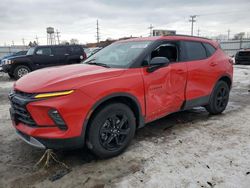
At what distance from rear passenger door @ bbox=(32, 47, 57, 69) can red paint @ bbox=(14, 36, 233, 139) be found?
9.36 m

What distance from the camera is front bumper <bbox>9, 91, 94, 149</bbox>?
2.76m

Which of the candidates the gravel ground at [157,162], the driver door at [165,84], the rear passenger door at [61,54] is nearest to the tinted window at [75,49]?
the rear passenger door at [61,54]

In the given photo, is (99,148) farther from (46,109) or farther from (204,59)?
(204,59)

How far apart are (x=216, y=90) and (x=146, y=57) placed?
7.20 feet

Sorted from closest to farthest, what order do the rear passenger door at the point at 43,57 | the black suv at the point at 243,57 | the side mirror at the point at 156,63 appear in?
the side mirror at the point at 156,63 < the rear passenger door at the point at 43,57 < the black suv at the point at 243,57

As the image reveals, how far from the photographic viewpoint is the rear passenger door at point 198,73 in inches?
174

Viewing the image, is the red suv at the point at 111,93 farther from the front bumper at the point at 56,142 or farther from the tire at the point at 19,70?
the tire at the point at 19,70

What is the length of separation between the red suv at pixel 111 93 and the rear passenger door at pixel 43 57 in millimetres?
8781

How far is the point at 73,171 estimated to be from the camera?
304cm

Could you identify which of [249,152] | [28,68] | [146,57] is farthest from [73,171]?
[28,68]

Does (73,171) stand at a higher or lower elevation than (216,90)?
lower

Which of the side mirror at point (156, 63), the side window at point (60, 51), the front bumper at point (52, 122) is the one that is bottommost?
the front bumper at point (52, 122)

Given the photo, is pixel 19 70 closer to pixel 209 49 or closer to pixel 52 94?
pixel 209 49

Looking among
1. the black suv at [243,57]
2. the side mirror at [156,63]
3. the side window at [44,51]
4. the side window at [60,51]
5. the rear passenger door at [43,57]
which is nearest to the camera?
the side mirror at [156,63]
